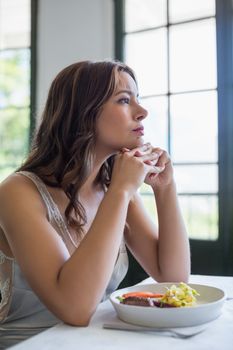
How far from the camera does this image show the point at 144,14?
2.85 metres

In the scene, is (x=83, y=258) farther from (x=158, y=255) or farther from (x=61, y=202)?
(x=158, y=255)

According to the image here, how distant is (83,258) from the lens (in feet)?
3.34

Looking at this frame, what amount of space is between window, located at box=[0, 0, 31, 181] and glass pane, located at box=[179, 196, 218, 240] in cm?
134

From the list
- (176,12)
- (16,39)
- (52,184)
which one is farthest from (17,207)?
(16,39)

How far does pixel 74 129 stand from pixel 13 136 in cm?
204

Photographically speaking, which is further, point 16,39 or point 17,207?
point 16,39

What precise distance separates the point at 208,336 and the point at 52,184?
2.21ft

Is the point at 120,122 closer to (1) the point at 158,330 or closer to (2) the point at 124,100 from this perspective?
(2) the point at 124,100

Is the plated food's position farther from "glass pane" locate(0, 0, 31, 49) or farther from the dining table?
"glass pane" locate(0, 0, 31, 49)

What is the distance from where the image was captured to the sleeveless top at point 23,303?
1.23 m

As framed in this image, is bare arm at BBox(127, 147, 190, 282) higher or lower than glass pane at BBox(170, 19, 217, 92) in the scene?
lower

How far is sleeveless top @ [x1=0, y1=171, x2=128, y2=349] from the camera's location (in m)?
1.23

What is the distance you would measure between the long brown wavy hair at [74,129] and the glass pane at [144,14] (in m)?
1.51

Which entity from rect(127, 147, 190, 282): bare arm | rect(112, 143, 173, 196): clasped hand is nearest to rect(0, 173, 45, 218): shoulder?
rect(112, 143, 173, 196): clasped hand
